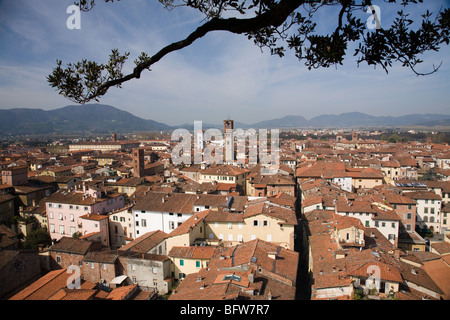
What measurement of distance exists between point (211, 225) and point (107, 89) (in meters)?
16.3

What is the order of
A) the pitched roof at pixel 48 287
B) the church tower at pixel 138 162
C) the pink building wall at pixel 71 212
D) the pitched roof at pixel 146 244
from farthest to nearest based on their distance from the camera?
the church tower at pixel 138 162 < the pink building wall at pixel 71 212 < the pitched roof at pixel 146 244 < the pitched roof at pixel 48 287

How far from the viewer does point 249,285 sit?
33.9 feet

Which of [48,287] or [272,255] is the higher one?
[272,255]

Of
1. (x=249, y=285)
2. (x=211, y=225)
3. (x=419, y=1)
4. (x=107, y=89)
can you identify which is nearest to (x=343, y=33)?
(x=419, y=1)

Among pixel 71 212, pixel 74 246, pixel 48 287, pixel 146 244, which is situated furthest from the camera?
pixel 71 212

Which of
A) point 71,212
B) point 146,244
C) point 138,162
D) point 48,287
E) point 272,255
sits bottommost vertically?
point 48,287

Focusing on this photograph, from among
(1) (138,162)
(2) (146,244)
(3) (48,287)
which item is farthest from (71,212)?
(1) (138,162)

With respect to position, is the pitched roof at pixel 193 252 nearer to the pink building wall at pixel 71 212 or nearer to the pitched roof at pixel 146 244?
the pitched roof at pixel 146 244

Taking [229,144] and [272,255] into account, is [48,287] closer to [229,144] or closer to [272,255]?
[272,255]

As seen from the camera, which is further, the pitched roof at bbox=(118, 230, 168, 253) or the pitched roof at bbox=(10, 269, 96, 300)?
the pitched roof at bbox=(118, 230, 168, 253)

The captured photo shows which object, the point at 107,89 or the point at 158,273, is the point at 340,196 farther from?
the point at 107,89

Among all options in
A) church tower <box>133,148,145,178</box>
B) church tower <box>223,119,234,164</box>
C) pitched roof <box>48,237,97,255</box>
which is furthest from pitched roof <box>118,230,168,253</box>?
church tower <box>223,119,234,164</box>

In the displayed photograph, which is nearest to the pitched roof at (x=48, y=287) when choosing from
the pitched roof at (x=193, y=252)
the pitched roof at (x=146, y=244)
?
the pitched roof at (x=146, y=244)

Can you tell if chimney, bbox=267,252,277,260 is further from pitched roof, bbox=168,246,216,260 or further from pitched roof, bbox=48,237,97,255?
pitched roof, bbox=48,237,97,255
